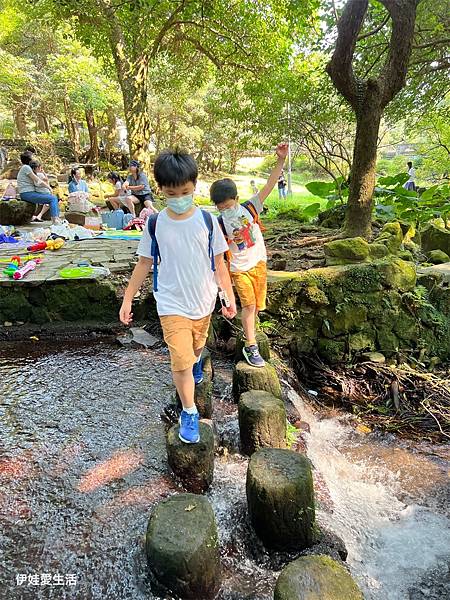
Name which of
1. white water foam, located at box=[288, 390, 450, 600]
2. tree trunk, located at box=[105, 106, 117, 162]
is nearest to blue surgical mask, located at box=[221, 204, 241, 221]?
white water foam, located at box=[288, 390, 450, 600]

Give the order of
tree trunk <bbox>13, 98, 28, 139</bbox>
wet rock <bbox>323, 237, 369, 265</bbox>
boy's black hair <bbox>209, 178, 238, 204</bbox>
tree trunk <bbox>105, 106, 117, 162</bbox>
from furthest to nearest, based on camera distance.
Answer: tree trunk <bbox>105, 106, 117, 162</bbox> < tree trunk <bbox>13, 98, 28, 139</bbox> < wet rock <bbox>323, 237, 369, 265</bbox> < boy's black hair <bbox>209, 178, 238, 204</bbox>

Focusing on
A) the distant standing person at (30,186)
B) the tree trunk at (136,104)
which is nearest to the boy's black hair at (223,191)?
the distant standing person at (30,186)

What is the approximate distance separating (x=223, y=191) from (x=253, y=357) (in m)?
1.36

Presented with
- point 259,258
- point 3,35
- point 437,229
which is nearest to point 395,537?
point 259,258

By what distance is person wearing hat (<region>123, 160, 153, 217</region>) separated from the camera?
9.96 m

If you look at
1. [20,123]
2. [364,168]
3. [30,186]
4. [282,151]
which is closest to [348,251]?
[364,168]

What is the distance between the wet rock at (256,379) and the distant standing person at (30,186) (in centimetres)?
706

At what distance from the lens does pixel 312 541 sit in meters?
2.33

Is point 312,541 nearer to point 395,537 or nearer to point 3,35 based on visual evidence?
point 395,537

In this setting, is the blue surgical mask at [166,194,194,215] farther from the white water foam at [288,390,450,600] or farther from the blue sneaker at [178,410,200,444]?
the white water foam at [288,390,450,600]

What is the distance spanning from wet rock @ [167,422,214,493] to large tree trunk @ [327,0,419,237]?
5.03 meters

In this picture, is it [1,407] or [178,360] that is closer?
[178,360]

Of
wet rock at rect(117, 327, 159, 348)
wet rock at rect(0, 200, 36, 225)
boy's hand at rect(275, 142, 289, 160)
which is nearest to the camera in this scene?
boy's hand at rect(275, 142, 289, 160)

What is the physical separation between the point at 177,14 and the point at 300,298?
36.8 feet
